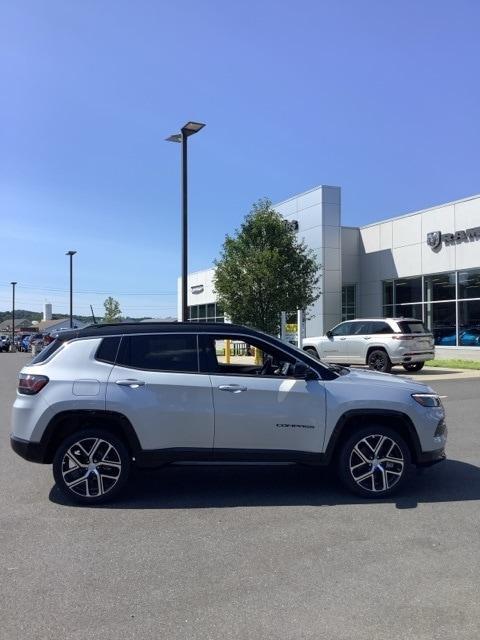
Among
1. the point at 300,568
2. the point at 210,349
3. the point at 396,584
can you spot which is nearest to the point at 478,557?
the point at 396,584

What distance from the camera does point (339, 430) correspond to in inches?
229

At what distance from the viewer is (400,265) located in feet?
88.2

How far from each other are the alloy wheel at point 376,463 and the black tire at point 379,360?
514 inches

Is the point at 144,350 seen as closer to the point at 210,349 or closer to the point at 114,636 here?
the point at 210,349

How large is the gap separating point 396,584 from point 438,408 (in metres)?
2.48

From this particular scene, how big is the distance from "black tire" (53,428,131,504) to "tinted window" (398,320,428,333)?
565 inches

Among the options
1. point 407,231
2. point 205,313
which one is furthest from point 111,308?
point 407,231

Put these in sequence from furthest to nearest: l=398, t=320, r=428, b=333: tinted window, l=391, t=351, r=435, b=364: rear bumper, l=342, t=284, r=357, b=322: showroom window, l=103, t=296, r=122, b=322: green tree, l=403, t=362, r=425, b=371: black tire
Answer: l=103, t=296, r=122, b=322: green tree < l=342, t=284, r=357, b=322: showroom window < l=403, t=362, r=425, b=371: black tire < l=398, t=320, r=428, b=333: tinted window < l=391, t=351, r=435, b=364: rear bumper

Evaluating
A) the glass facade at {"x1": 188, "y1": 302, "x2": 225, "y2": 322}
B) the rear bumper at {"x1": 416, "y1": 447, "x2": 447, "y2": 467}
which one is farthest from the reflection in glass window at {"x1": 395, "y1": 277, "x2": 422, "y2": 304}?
the rear bumper at {"x1": 416, "y1": 447, "x2": 447, "y2": 467}

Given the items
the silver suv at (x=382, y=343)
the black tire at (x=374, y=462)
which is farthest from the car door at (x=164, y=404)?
the silver suv at (x=382, y=343)

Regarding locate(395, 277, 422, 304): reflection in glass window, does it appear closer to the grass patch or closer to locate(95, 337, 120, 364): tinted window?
the grass patch

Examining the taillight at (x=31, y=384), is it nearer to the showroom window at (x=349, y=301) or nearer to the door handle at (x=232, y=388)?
the door handle at (x=232, y=388)

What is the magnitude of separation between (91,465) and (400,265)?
23.2 metres

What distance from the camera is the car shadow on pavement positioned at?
578 centimetres
